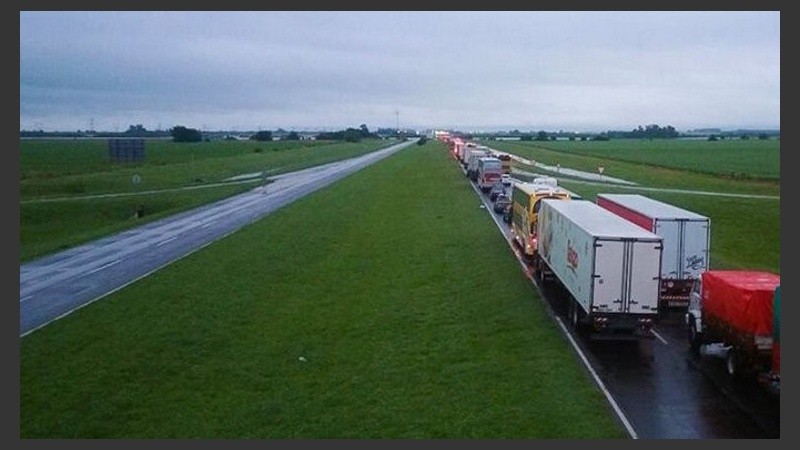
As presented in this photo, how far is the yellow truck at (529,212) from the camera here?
106 ft

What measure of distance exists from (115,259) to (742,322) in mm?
26640

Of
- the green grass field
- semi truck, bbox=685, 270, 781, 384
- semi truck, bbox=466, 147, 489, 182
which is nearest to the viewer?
the green grass field

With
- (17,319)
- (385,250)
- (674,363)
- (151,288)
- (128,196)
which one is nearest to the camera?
(674,363)

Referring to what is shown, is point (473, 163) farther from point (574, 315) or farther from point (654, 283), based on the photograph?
point (654, 283)

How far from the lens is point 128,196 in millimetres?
65062

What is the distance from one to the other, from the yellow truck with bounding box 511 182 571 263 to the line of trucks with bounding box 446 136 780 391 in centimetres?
321

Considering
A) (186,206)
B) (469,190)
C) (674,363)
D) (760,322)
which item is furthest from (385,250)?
(469,190)

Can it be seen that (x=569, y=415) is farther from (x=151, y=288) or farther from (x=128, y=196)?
(x=128, y=196)

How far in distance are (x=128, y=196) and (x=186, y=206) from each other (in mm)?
8512

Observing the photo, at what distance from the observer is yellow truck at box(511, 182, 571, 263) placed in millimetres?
32438

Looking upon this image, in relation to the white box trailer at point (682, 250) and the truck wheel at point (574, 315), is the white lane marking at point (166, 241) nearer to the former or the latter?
the truck wheel at point (574, 315)

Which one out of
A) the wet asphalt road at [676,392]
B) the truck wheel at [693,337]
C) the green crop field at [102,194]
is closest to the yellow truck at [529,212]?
the wet asphalt road at [676,392]

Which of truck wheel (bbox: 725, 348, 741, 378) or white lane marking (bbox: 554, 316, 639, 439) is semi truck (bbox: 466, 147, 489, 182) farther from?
truck wheel (bbox: 725, 348, 741, 378)

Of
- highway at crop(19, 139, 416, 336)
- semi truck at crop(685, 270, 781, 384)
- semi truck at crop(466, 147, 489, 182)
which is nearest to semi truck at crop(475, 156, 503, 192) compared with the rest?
semi truck at crop(466, 147, 489, 182)
